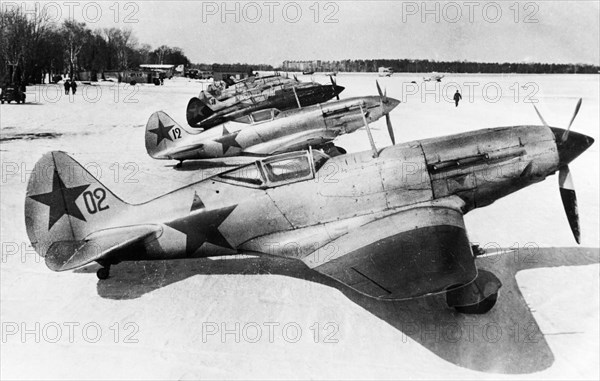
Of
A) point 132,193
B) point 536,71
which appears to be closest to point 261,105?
point 132,193

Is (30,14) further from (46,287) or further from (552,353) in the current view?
(552,353)

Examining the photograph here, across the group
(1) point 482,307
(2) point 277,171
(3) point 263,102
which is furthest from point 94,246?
(3) point 263,102

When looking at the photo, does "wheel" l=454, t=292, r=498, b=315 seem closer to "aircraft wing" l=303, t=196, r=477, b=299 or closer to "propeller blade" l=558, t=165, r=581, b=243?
"aircraft wing" l=303, t=196, r=477, b=299

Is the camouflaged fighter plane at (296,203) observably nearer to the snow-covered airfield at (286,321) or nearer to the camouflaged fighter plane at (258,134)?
the snow-covered airfield at (286,321)

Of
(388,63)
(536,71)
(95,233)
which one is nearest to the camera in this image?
(95,233)

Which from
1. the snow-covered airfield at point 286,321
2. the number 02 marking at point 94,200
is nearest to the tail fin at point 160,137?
the snow-covered airfield at point 286,321

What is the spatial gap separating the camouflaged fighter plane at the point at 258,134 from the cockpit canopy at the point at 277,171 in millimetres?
6323

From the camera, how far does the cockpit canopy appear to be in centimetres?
573

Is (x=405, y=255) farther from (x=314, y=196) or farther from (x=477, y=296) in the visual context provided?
(x=314, y=196)

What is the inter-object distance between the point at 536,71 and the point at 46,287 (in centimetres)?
9112

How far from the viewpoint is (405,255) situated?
4836mm

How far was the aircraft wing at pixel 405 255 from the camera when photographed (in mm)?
4500

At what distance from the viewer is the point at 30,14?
41875mm

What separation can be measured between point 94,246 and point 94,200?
615 mm
